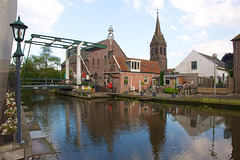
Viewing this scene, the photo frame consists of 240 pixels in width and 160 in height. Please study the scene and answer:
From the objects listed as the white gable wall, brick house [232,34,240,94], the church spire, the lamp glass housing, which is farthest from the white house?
the lamp glass housing

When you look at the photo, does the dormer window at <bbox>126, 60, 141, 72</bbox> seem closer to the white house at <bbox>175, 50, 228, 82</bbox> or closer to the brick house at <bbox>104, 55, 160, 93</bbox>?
the brick house at <bbox>104, 55, 160, 93</bbox>

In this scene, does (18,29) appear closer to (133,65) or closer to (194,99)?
(194,99)

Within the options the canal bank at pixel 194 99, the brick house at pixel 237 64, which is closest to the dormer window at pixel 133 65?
the canal bank at pixel 194 99

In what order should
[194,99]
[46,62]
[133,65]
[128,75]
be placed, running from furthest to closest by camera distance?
[46,62] → [133,65] → [128,75] → [194,99]

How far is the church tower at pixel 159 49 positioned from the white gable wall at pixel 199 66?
16.9m

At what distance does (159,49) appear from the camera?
48125mm

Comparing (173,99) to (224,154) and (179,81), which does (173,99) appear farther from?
(224,154)

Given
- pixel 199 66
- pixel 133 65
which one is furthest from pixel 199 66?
pixel 133 65

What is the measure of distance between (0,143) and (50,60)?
126 ft

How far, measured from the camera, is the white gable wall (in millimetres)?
28325

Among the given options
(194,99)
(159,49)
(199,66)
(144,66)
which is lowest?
(194,99)

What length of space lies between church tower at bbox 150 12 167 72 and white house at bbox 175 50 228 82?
55.3ft

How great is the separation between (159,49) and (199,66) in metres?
19.8

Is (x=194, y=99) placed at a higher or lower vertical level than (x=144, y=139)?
higher
